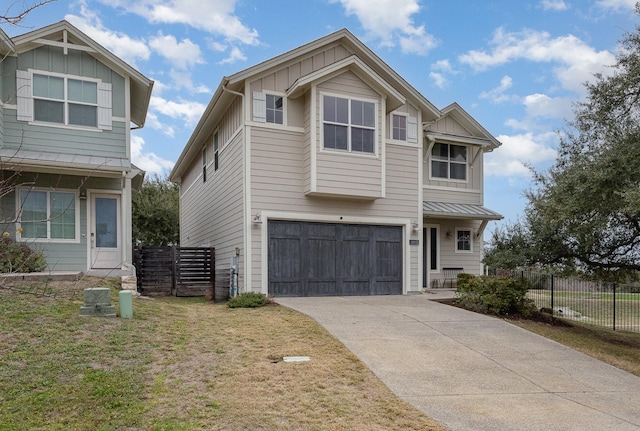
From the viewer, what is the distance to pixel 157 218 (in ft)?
100

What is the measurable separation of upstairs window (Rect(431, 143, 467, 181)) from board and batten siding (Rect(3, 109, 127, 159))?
430 inches

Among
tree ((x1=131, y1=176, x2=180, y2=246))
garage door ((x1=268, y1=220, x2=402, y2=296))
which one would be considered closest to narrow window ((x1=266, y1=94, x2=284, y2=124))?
garage door ((x1=268, y1=220, x2=402, y2=296))

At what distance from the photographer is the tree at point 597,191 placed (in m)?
9.49

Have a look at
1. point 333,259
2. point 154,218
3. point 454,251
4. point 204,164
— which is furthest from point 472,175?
point 154,218

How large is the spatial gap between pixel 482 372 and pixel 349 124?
8.52 m

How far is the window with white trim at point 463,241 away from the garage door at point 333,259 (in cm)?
421

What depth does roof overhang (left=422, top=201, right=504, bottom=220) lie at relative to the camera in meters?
17.0

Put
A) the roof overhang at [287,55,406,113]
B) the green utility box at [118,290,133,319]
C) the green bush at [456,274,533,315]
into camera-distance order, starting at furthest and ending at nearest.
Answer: the roof overhang at [287,55,406,113], the green bush at [456,274,533,315], the green utility box at [118,290,133,319]

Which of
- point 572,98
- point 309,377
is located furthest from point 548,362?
Result: point 572,98

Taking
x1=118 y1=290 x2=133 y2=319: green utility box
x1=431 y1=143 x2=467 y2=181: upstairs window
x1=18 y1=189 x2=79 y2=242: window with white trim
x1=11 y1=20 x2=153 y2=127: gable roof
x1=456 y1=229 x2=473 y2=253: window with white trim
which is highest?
x1=11 y1=20 x2=153 y2=127: gable roof

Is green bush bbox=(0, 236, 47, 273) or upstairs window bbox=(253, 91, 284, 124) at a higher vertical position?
upstairs window bbox=(253, 91, 284, 124)

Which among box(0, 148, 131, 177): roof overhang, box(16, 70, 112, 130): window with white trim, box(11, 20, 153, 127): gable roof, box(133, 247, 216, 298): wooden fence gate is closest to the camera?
box(0, 148, 131, 177): roof overhang

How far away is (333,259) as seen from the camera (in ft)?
47.3

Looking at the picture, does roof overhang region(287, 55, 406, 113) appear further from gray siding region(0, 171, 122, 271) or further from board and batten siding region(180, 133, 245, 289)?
gray siding region(0, 171, 122, 271)
